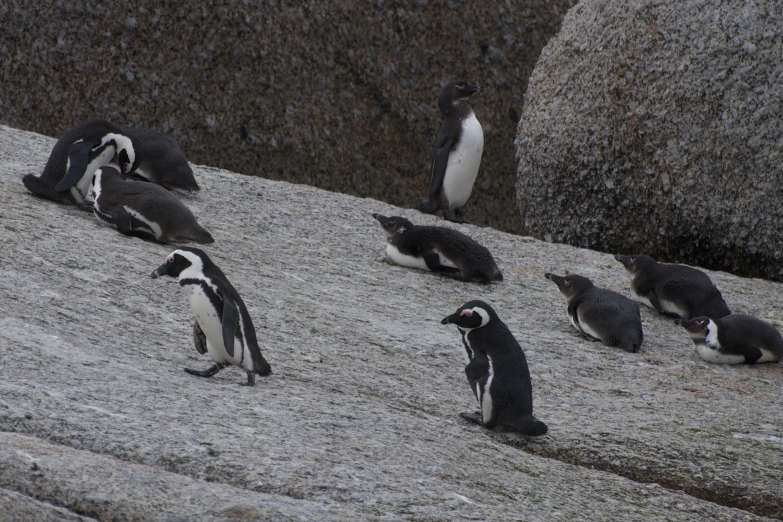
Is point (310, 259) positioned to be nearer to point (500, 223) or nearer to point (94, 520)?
point (94, 520)

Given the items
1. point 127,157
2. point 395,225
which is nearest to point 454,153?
point 395,225

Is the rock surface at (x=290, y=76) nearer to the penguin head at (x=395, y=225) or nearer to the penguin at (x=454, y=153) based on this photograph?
the penguin at (x=454, y=153)

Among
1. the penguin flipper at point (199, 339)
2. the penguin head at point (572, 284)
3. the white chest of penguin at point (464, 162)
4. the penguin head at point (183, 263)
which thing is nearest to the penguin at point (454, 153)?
the white chest of penguin at point (464, 162)

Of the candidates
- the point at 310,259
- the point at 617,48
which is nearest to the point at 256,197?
the point at 310,259

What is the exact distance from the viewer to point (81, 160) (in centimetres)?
625

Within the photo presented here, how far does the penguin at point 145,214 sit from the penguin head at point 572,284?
1982 mm

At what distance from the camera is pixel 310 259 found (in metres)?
6.26

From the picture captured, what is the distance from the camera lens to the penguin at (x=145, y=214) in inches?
232

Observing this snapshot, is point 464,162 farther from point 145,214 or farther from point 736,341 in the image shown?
point 736,341

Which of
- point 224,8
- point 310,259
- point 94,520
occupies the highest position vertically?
point 224,8

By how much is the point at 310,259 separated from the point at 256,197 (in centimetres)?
140

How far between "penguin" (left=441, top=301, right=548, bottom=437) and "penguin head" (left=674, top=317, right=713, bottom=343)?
1.65 metres

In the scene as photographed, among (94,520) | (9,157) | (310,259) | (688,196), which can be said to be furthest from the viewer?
(688,196)

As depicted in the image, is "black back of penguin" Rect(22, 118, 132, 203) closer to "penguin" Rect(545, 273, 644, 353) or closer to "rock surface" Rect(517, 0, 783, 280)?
"penguin" Rect(545, 273, 644, 353)
